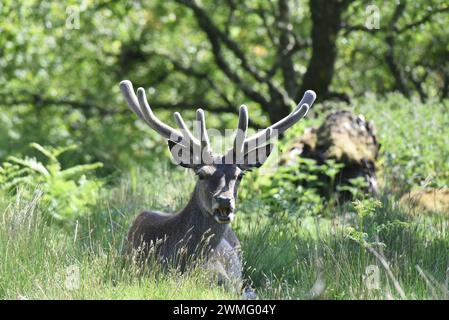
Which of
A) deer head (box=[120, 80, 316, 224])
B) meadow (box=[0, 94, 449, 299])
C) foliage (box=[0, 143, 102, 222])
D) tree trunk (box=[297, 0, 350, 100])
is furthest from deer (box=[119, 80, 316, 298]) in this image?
tree trunk (box=[297, 0, 350, 100])

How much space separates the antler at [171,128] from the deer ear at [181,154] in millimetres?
35

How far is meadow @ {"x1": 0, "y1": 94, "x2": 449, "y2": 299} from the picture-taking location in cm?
594

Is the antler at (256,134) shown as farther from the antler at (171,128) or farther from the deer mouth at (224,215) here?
the deer mouth at (224,215)

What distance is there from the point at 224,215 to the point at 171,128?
102cm

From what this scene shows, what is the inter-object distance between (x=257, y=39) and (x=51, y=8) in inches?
197

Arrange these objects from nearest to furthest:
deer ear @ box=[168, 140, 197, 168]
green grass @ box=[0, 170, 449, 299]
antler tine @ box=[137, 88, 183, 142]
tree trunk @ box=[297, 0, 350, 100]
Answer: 1. green grass @ box=[0, 170, 449, 299]
2. deer ear @ box=[168, 140, 197, 168]
3. antler tine @ box=[137, 88, 183, 142]
4. tree trunk @ box=[297, 0, 350, 100]

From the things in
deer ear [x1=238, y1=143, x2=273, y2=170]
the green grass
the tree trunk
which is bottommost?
the green grass

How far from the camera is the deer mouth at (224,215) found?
20.8ft

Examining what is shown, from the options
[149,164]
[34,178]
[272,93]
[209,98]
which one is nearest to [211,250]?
[34,178]

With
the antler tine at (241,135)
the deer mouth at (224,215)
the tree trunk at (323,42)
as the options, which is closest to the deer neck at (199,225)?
the deer mouth at (224,215)

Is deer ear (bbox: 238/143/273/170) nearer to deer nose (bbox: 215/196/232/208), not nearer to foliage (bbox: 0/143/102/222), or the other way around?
deer nose (bbox: 215/196/232/208)

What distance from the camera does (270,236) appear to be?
7.55 m

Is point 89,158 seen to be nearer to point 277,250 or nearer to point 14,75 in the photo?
point 14,75

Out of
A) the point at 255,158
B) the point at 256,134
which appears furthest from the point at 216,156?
the point at 256,134
